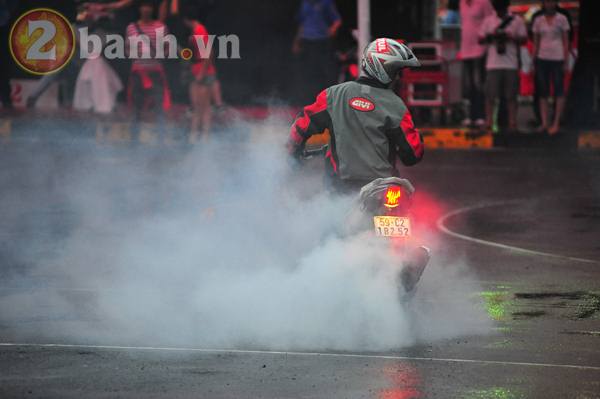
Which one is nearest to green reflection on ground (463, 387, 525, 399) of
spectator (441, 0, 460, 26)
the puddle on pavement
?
the puddle on pavement

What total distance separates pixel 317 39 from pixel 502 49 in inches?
119

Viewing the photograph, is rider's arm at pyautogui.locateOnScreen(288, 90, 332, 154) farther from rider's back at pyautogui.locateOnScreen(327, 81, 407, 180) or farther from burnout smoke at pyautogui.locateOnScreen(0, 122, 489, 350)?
burnout smoke at pyautogui.locateOnScreen(0, 122, 489, 350)

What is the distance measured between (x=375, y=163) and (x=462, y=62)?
15.0 metres

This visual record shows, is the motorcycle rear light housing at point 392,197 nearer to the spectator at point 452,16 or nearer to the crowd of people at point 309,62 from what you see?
the crowd of people at point 309,62

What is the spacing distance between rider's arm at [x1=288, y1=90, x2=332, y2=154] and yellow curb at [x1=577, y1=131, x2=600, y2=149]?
13.5m

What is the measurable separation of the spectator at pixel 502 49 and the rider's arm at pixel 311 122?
12.7m

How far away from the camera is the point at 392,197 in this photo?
8344 mm

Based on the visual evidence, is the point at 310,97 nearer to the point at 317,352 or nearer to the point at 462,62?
the point at 462,62

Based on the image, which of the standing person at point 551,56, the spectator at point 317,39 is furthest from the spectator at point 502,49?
the spectator at point 317,39

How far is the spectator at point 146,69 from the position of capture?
840 inches

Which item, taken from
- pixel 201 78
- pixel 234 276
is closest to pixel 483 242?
pixel 234 276

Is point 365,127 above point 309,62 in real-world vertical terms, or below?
above

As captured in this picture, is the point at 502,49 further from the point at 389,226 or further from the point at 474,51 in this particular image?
the point at 389,226

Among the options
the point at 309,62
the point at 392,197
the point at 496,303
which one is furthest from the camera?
the point at 309,62
